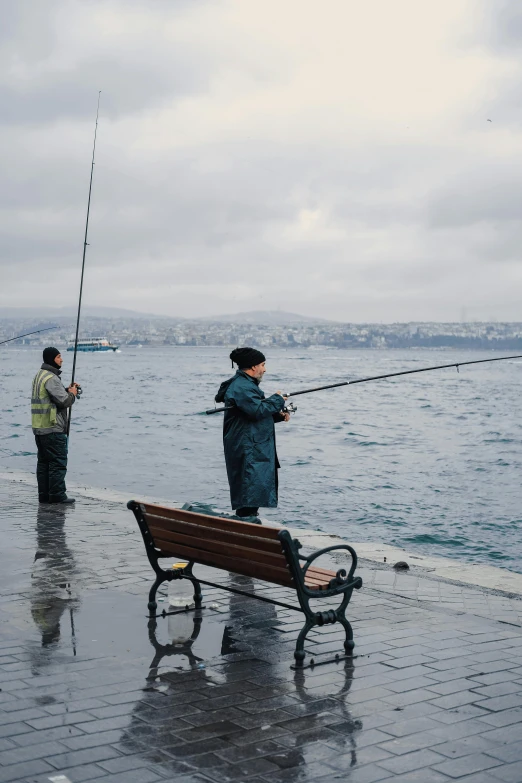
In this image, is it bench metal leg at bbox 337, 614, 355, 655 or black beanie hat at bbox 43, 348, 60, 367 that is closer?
bench metal leg at bbox 337, 614, 355, 655

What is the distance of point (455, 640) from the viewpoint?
5.69 meters

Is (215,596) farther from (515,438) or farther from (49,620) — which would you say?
(515,438)

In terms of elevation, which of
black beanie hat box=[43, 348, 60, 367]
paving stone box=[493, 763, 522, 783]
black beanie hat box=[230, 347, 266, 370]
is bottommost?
paving stone box=[493, 763, 522, 783]

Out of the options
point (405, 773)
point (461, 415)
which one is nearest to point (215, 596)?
point (405, 773)

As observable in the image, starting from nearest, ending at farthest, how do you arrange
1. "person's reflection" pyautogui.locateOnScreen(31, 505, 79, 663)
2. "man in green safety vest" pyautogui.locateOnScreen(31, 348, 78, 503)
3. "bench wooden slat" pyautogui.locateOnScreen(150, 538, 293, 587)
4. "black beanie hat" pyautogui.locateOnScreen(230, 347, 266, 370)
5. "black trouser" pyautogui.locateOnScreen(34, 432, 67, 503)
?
1. "bench wooden slat" pyautogui.locateOnScreen(150, 538, 293, 587)
2. "person's reflection" pyautogui.locateOnScreen(31, 505, 79, 663)
3. "black beanie hat" pyautogui.locateOnScreen(230, 347, 266, 370)
4. "man in green safety vest" pyautogui.locateOnScreen(31, 348, 78, 503)
5. "black trouser" pyautogui.locateOnScreen(34, 432, 67, 503)

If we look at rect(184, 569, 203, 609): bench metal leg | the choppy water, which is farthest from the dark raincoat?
the choppy water

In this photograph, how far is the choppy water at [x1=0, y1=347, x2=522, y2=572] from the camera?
53.4 ft

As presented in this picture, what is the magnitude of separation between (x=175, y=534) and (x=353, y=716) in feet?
6.35

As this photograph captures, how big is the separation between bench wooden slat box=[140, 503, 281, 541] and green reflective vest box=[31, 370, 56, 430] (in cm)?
473

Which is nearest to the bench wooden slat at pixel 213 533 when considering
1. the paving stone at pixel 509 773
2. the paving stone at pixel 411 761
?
the paving stone at pixel 411 761

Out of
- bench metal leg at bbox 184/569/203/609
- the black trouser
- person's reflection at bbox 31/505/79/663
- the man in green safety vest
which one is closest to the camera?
person's reflection at bbox 31/505/79/663

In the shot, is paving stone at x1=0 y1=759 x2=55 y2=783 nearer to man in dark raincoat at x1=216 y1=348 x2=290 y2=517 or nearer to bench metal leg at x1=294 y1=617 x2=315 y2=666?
bench metal leg at x1=294 y1=617 x2=315 y2=666

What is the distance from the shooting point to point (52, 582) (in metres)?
7.13

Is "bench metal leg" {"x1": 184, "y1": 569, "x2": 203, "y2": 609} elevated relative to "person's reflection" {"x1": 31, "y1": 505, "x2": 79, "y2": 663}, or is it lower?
elevated
